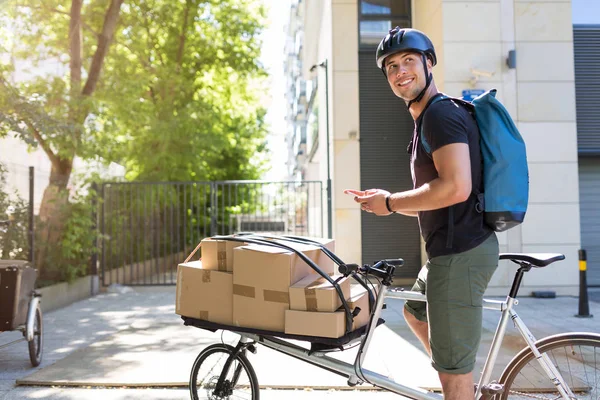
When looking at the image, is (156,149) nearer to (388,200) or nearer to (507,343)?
(507,343)

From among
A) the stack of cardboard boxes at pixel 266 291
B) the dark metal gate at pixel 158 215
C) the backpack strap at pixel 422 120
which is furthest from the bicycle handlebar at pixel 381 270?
the dark metal gate at pixel 158 215

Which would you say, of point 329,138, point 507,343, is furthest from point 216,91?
point 507,343

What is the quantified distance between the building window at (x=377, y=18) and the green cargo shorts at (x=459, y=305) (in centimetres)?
985

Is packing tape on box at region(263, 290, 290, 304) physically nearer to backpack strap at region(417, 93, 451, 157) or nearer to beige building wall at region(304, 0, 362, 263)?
backpack strap at region(417, 93, 451, 157)

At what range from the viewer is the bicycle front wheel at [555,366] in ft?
9.66

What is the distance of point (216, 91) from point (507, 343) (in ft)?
49.8

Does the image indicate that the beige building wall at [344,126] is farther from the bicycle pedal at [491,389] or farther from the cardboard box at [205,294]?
the bicycle pedal at [491,389]

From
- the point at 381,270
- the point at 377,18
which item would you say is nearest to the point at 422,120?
the point at 381,270

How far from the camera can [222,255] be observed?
328 centimetres

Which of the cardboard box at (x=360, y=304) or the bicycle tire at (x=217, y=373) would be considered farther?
the bicycle tire at (x=217, y=373)

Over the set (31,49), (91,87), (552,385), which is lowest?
(552,385)

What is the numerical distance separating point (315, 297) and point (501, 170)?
1.09 m

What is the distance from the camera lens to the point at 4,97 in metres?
8.09

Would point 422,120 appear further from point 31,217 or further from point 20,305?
point 31,217
